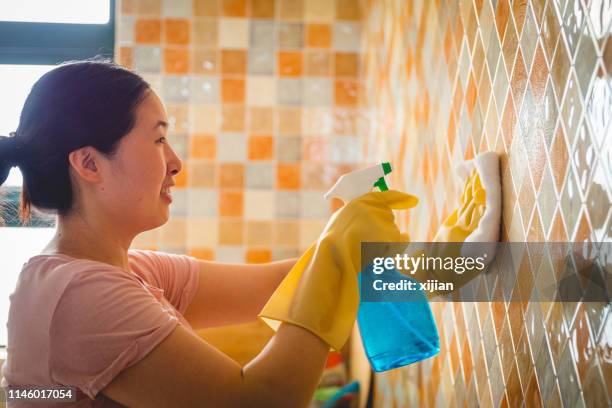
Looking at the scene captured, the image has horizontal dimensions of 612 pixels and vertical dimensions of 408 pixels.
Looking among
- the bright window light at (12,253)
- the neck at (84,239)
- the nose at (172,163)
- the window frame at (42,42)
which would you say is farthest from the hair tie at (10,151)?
the window frame at (42,42)

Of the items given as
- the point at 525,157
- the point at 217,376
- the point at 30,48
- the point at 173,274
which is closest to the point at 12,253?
the point at 30,48

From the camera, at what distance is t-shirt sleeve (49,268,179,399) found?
850 mm

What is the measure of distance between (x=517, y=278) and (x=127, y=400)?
55 cm

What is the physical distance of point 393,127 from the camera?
184 centimetres

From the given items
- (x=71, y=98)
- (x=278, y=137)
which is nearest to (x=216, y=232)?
(x=278, y=137)

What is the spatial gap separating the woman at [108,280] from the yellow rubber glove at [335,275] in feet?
0.08

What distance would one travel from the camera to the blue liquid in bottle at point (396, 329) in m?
0.99

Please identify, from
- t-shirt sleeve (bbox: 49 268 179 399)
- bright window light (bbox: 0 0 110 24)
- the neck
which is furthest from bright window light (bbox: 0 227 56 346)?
t-shirt sleeve (bbox: 49 268 179 399)

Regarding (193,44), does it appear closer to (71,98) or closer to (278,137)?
(278,137)

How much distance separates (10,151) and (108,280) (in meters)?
0.25

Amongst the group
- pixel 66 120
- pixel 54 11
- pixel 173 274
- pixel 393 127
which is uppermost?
pixel 54 11

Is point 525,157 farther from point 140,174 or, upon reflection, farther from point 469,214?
point 140,174

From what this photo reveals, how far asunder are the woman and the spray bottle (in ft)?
0.45

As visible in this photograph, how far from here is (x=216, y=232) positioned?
2.35m
